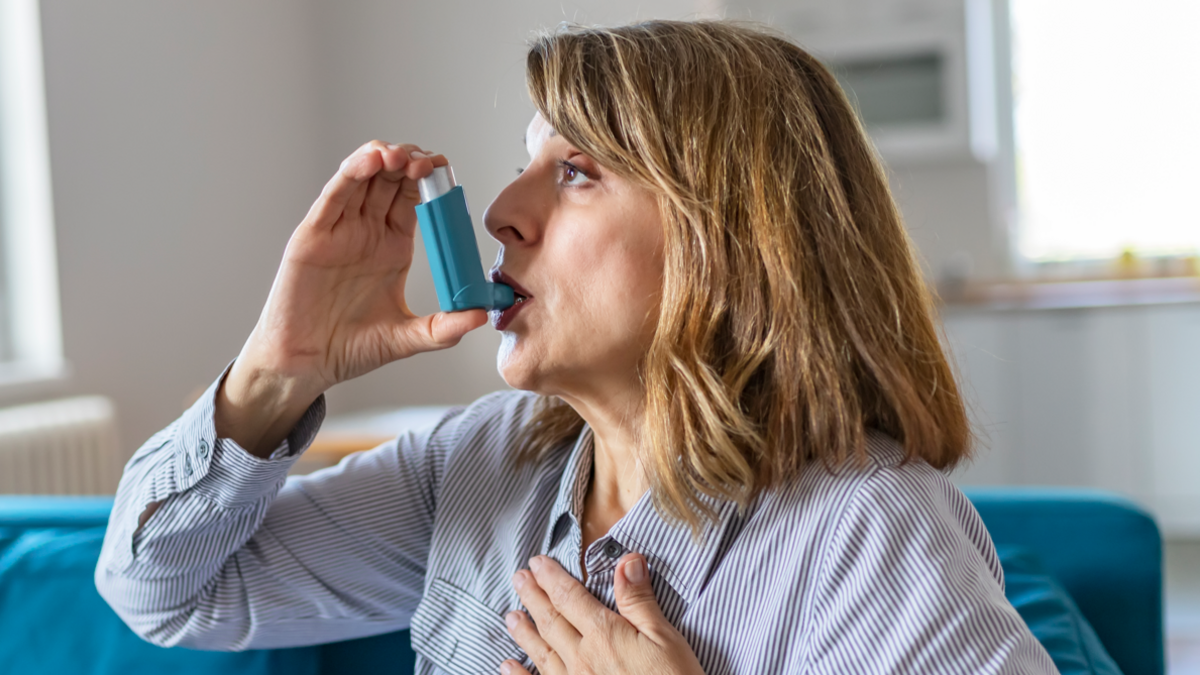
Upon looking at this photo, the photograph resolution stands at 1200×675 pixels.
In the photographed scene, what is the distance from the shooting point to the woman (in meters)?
0.88

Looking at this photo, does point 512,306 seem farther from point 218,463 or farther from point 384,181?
point 218,463

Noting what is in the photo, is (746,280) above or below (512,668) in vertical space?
above

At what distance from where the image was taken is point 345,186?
1.02m

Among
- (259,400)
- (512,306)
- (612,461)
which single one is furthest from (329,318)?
(612,461)

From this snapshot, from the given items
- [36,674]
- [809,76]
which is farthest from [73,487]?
[809,76]

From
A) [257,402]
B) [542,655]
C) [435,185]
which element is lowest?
[542,655]

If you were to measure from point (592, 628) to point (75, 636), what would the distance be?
737 mm

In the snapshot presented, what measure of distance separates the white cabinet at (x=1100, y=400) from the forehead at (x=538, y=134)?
320 cm

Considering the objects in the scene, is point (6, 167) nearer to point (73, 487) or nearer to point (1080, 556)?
point (73, 487)

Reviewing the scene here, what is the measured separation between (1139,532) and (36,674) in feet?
4.55

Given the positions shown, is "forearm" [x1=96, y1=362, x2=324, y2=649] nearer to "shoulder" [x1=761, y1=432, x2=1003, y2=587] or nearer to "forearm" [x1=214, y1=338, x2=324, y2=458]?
"forearm" [x1=214, y1=338, x2=324, y2=458]

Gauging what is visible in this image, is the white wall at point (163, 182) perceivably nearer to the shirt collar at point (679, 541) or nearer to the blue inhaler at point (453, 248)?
the blue inhaler at point (453, 248)

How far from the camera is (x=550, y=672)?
0.94 meters

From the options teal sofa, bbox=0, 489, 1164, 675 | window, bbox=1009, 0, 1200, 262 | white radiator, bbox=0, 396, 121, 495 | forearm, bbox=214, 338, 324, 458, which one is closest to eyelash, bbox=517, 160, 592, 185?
forearm, bbox=214, 338, 324, 458
